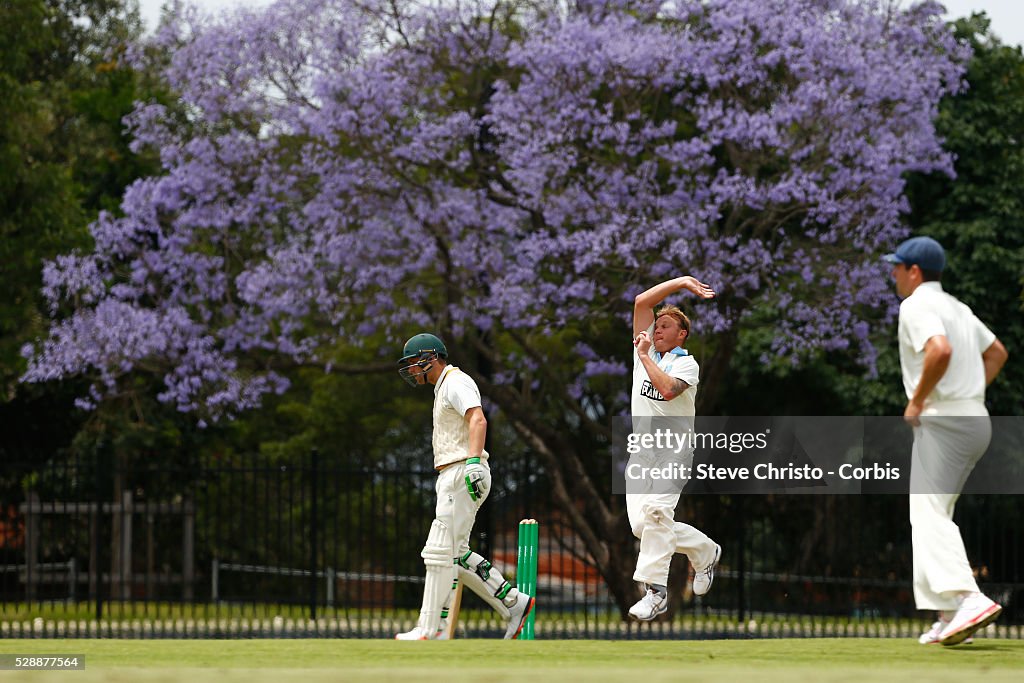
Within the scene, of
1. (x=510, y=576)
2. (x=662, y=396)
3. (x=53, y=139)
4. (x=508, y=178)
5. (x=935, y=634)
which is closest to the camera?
(x=935, y=634)

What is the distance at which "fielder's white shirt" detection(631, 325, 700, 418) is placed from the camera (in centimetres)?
927

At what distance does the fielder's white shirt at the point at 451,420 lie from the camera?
10000 mm

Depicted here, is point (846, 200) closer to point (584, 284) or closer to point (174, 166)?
point (584, 284)

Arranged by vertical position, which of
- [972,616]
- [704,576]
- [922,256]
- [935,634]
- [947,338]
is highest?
[922,256]

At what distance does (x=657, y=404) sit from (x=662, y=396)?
4.8 inches

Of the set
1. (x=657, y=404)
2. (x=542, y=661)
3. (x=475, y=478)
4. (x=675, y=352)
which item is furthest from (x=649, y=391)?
(x=542, y=661)

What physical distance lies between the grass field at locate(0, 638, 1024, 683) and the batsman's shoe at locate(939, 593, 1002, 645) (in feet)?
0.37

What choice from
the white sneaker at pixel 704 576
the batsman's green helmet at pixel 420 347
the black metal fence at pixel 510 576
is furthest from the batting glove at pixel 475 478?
the black metal fence at pixel 510 576

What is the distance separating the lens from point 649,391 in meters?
9.39

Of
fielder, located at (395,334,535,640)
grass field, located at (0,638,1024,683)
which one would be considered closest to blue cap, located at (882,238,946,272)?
grass field, located at (0,638,1024,683)

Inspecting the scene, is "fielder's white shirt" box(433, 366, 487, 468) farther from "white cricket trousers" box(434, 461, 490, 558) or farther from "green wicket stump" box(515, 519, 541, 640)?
"green wicket stump" box(515, 519, 541, 640)

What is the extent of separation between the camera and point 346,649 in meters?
8.52

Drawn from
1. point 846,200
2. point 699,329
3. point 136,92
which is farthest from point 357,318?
point 136,92

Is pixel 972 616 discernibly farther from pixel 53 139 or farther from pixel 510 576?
pixel 53 139
